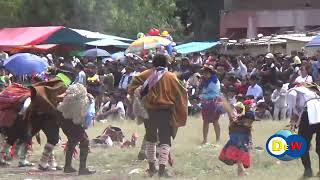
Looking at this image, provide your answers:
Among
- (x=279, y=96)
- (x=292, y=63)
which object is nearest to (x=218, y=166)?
(x=279, y=96)

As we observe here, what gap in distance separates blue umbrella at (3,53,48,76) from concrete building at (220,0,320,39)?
22.8 meters

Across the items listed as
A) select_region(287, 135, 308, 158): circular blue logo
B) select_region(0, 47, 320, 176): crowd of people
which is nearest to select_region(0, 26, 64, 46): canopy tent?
select_region(0, 47, 320, 176): crowd of people

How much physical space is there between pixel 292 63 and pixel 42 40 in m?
13.4

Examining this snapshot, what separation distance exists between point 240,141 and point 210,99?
425 centimetres

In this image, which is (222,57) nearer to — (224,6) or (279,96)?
(279,96)

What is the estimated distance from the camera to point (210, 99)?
1524cm

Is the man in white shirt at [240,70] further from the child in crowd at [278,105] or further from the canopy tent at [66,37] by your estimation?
the canopy tent at [66,37]

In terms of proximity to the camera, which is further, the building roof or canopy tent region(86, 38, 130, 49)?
canopy tent region(86, 38, 130, 49)

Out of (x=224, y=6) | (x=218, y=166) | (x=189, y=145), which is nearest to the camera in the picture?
(x=218, y=166)

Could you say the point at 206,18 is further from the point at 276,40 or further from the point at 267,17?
the point at 276,40

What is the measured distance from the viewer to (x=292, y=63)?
19906 mm

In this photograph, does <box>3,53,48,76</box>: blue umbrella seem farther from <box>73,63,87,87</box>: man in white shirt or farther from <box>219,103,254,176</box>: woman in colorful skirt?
<box>219,103,254,176</box>: woman in colorful skirt

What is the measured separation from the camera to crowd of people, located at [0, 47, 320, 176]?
1106 centimetres

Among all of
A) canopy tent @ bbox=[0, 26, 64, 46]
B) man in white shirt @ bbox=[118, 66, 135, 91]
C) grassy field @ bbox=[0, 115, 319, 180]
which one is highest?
canopy tent @ bbox=[0, 26, 64, 46]
